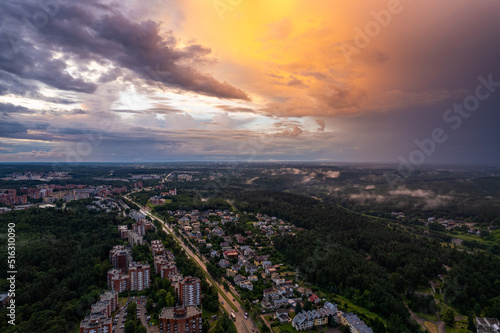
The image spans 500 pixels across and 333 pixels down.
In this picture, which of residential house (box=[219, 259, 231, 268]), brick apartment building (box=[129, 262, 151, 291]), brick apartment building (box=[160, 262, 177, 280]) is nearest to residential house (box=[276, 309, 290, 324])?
residential house (box=[219, 259, 231, 268])

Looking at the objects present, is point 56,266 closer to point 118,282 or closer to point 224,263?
point 118,282

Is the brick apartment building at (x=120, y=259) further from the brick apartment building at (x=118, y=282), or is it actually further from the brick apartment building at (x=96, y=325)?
the brick apartment building at (x=96, y=325)

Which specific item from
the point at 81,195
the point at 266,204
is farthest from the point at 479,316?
the point at 81,195

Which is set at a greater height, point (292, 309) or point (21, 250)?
point (21, 250)

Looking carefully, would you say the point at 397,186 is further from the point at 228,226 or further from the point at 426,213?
the point at 228,226

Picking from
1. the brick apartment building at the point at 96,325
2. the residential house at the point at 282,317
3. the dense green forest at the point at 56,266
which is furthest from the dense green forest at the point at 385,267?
the dense green forest at the point at 56,266

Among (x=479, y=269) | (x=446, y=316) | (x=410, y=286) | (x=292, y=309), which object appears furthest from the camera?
(x=479, y=269)
